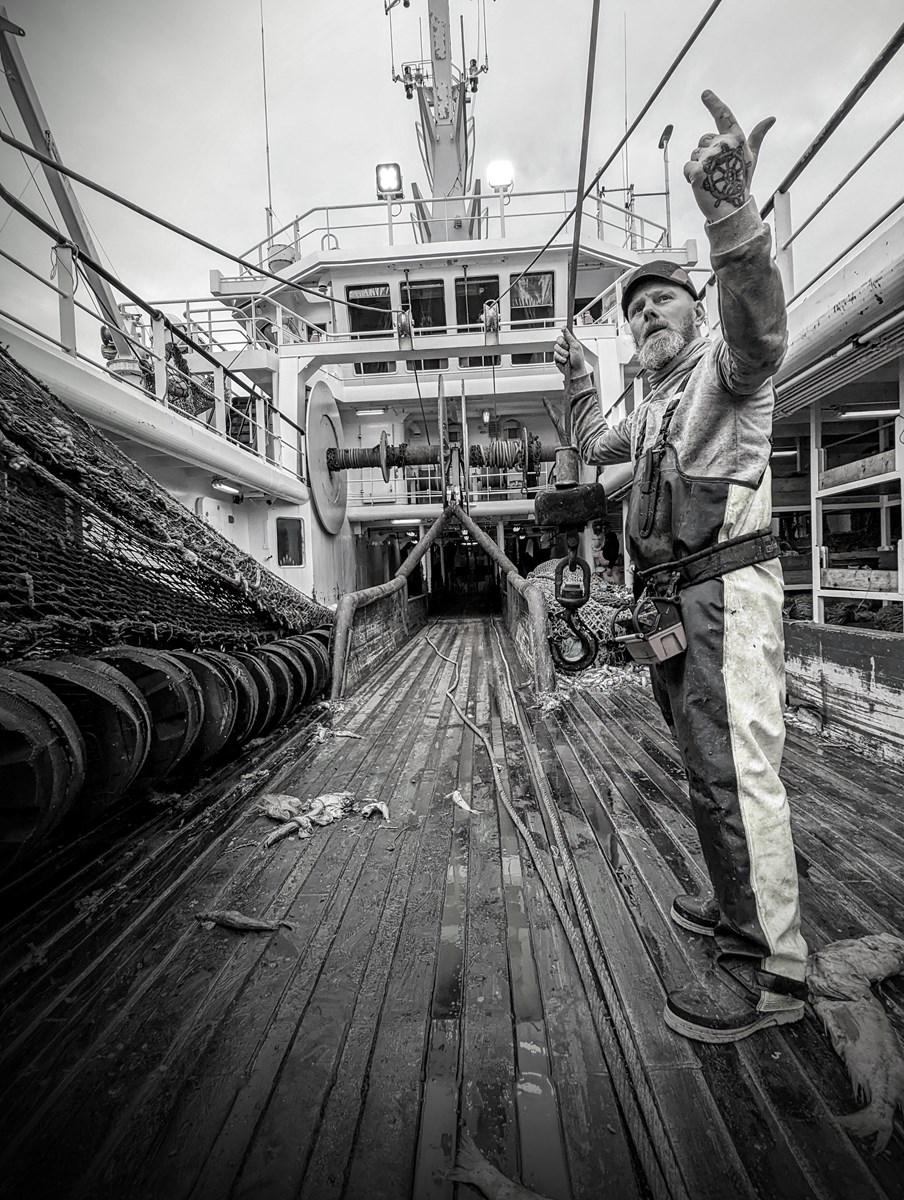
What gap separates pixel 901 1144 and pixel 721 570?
115cm

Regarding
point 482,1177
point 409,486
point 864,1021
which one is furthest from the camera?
point 409,486

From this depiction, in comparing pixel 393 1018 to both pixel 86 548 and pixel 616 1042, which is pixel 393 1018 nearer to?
pixel 616 1042

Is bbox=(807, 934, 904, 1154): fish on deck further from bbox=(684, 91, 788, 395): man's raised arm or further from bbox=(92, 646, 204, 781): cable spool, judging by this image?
bbox=(92, 646, 204, 781): cable spool

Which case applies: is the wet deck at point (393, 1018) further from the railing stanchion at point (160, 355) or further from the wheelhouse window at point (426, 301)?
the wheelhouse window at point (426, 301)

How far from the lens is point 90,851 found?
2289 millimetres

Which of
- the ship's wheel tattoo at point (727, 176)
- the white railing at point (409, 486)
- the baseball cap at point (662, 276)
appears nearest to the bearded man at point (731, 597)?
the ship's wheel tattoo at point (727, 176)

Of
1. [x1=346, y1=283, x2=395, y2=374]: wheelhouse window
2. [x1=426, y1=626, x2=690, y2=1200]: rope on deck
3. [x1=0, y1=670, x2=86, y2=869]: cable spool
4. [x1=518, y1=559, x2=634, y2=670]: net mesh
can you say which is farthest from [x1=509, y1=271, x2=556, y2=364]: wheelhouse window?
[x1=0, y1=670, x2=86, y2=869]: cable spool

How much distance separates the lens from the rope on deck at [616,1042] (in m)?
1.03

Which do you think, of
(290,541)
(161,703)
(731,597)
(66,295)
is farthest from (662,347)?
(290,541)

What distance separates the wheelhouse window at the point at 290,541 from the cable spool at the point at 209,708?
7.11 meters

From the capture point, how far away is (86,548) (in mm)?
2578

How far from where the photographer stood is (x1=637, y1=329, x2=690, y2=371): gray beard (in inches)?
69.9

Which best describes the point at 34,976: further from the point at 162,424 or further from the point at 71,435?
the point at 162,424

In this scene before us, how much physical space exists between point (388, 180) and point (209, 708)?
1602cm
